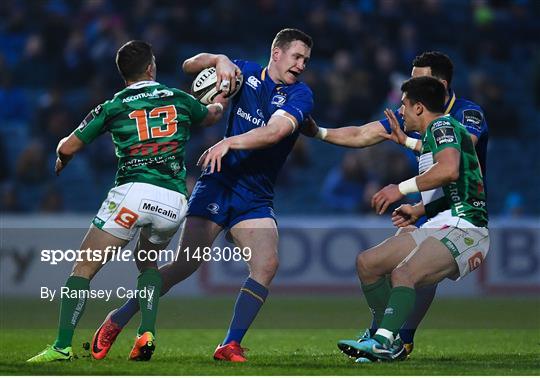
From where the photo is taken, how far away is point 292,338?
10.4 m

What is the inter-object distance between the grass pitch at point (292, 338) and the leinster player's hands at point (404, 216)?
0.95 m

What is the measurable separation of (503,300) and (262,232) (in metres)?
7.85

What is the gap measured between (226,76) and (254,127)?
1.55ft

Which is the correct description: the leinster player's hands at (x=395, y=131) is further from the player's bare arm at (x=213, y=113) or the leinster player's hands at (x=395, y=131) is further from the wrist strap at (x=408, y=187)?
the player's bare arm at (x=213, y=113)

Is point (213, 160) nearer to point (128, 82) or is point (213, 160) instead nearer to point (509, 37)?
Answer: point (128, 82)

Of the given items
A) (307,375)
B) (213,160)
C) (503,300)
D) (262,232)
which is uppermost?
(213,160)

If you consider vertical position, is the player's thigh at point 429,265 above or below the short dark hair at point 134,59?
below

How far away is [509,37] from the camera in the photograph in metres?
21.8

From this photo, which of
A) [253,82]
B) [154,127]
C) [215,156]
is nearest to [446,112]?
[253,82]

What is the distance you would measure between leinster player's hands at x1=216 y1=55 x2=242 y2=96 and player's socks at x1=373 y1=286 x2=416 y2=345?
6.21 feet

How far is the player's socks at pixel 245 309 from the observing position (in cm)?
786

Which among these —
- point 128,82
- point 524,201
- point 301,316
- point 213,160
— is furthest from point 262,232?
point 524,201

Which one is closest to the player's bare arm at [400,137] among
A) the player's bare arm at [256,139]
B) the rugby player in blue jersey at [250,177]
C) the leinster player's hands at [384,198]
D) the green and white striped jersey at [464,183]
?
the green and white striped jersey at [464,183]

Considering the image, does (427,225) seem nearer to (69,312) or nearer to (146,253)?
(146,253)
